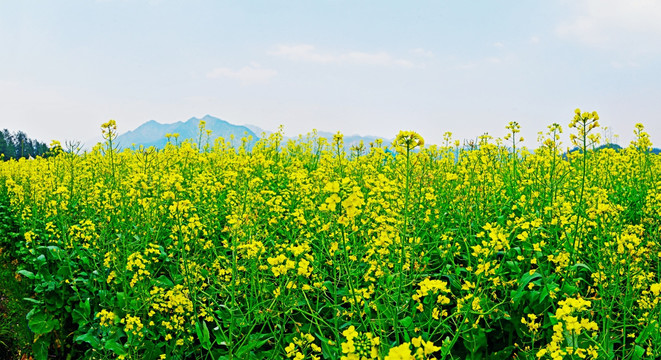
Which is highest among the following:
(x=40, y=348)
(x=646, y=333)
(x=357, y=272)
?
(x=357, y=272)

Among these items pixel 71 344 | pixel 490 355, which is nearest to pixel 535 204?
pixel 490 355

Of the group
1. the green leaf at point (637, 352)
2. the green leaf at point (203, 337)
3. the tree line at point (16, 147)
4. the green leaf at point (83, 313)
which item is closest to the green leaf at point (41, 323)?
the green leaf at point (83, 313)

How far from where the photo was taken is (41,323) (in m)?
3.99

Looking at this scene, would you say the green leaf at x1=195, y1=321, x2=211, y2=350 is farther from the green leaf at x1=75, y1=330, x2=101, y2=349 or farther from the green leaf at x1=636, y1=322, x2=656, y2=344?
the green leaf at x1=636, y1=322, x2=656, y2=344

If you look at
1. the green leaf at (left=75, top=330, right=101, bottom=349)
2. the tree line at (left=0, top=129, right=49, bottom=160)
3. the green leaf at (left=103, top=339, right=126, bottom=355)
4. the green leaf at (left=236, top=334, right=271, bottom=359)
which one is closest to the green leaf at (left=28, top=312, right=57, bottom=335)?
the green leaf at (left=75, top=330, right=101, bottom=349)

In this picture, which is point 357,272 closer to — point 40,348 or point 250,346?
point 250,346

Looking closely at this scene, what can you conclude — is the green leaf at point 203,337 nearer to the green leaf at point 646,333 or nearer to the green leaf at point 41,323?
the green leaf at point 41,323

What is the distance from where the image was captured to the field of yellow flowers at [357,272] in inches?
102

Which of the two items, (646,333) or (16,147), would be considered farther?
(16,147)

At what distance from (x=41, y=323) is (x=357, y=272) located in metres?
3.36

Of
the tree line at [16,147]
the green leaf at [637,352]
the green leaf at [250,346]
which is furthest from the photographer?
the tree line at [16,147]

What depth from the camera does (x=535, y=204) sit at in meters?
4.68

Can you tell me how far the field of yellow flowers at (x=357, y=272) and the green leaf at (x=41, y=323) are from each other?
0.06ft

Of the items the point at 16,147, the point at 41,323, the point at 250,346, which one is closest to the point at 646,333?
the point at 250,346
